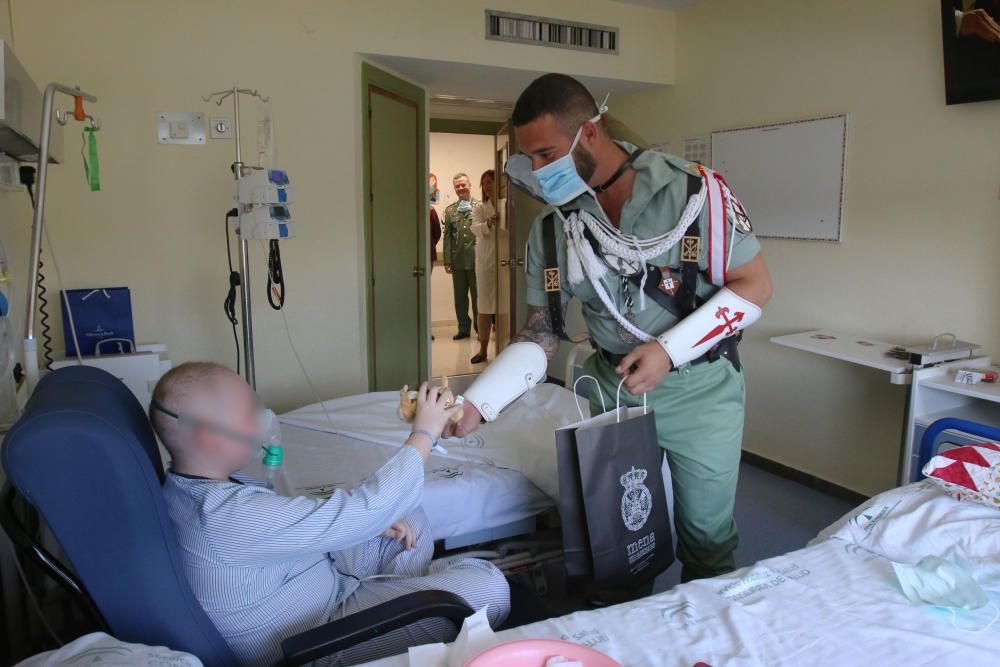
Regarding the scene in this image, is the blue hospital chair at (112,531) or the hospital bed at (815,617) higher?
the blue hospital chair at (112,531)

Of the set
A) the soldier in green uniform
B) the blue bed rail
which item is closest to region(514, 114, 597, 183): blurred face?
the soldier in green uniform

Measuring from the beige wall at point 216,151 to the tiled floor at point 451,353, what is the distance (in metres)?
2.00

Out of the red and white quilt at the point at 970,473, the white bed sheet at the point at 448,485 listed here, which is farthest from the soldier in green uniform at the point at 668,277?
the white bed sheet at the point at 448,485

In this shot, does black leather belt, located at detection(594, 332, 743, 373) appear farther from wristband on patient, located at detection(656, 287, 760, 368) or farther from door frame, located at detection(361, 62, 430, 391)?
door frame, located at detection(361, 62, 430, 391)

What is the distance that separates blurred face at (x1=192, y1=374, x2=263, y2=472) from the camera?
1.28 metres

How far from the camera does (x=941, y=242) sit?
287cm

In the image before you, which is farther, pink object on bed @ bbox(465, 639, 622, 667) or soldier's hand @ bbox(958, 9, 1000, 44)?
soldier's hand @ bbox(958, 9, 1000, 44)

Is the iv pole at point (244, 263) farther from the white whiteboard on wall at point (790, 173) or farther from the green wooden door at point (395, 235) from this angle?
the white whiteboard on wall at point (790, 173)

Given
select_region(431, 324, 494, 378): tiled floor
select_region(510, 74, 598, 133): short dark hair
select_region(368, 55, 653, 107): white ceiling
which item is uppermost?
select_region(368, 55, 653, 107): white ceiling

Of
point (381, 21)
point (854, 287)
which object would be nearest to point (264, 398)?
point (381, 21)

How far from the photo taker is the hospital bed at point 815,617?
114 cm

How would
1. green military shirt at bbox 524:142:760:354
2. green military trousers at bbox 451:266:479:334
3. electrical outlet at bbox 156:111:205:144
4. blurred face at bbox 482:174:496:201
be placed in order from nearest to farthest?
green military shirt at bbox 524:142:760:354
electrical outlet at bbox 156:111:205:144
blurred face at bbox 482:174:496:201
green military trousers at bbox 451:266:479:334

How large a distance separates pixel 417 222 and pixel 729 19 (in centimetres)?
214

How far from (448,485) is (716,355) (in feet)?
3.04
